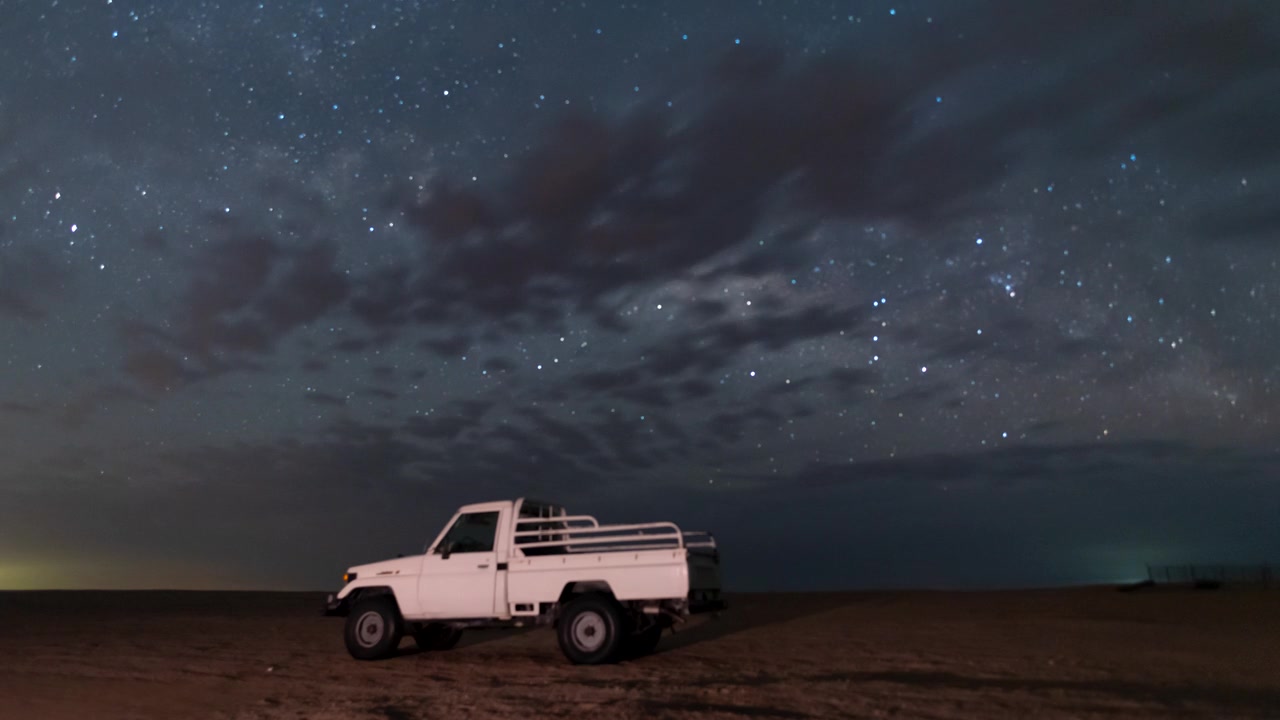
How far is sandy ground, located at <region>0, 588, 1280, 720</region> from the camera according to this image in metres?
10.3

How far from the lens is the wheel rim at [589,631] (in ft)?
45.7

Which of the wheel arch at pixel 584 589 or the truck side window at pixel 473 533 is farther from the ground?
the truck side window at pixel 473 533

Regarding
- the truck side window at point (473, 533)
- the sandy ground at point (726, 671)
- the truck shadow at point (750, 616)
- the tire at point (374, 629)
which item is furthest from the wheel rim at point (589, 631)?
the tire at point (374, 629)

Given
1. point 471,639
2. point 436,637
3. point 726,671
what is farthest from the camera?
point 471,639

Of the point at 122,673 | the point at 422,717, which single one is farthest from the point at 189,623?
the point at 422,717

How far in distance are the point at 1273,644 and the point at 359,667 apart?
15.5 metres

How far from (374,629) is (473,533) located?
94.4 inches

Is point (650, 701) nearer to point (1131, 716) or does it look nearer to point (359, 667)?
point (1131, 716)

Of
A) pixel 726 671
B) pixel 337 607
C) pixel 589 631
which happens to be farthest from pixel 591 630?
pixel 337 607

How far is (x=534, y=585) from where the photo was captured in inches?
576

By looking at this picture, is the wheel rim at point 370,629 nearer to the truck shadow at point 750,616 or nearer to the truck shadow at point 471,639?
the truck shadow at point 471,639

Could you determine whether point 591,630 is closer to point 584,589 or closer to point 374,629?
point 584,589

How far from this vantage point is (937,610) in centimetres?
2578

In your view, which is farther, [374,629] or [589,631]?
[374,629]
